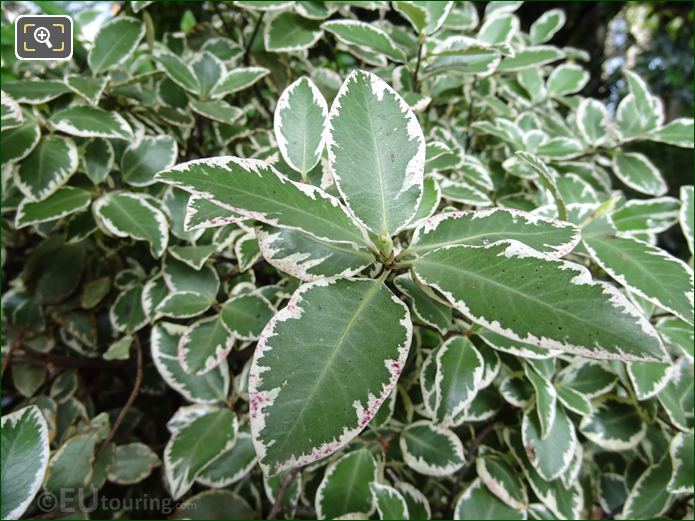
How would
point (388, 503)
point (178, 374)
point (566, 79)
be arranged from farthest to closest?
point (566, 79) → point (178, 374) → point (388, 503)

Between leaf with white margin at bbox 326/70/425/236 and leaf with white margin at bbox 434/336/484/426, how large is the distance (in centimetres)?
23

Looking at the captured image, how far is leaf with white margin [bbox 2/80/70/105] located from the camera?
2.56 ft

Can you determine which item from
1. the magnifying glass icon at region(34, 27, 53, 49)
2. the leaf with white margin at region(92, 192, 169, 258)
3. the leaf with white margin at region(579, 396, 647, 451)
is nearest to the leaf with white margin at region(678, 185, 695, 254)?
the leaf with white margin at region(579, 396, 647, 451)

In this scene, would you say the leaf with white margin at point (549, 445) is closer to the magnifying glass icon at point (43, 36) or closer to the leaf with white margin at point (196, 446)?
→ the leaf with white margin at point (196, 446)

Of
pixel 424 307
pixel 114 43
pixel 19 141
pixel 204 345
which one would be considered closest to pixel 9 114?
pixel 19 141

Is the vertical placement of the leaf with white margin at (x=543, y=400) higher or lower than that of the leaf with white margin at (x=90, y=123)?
lower

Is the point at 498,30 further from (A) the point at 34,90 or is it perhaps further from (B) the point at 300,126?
(A) the point at 34,90

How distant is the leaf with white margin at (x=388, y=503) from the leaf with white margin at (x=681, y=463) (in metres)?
0.40

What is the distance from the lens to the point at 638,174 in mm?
1054

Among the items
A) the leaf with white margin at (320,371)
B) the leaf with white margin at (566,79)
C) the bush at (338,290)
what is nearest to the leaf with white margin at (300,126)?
the bush at (338,290)

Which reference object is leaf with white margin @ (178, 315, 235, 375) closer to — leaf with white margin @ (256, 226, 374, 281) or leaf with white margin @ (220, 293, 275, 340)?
leaf with white margin @ (220, 293, 275, 340)

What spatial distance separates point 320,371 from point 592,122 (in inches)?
37.3

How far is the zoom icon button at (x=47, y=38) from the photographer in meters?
0.78

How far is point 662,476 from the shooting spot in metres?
0.77
